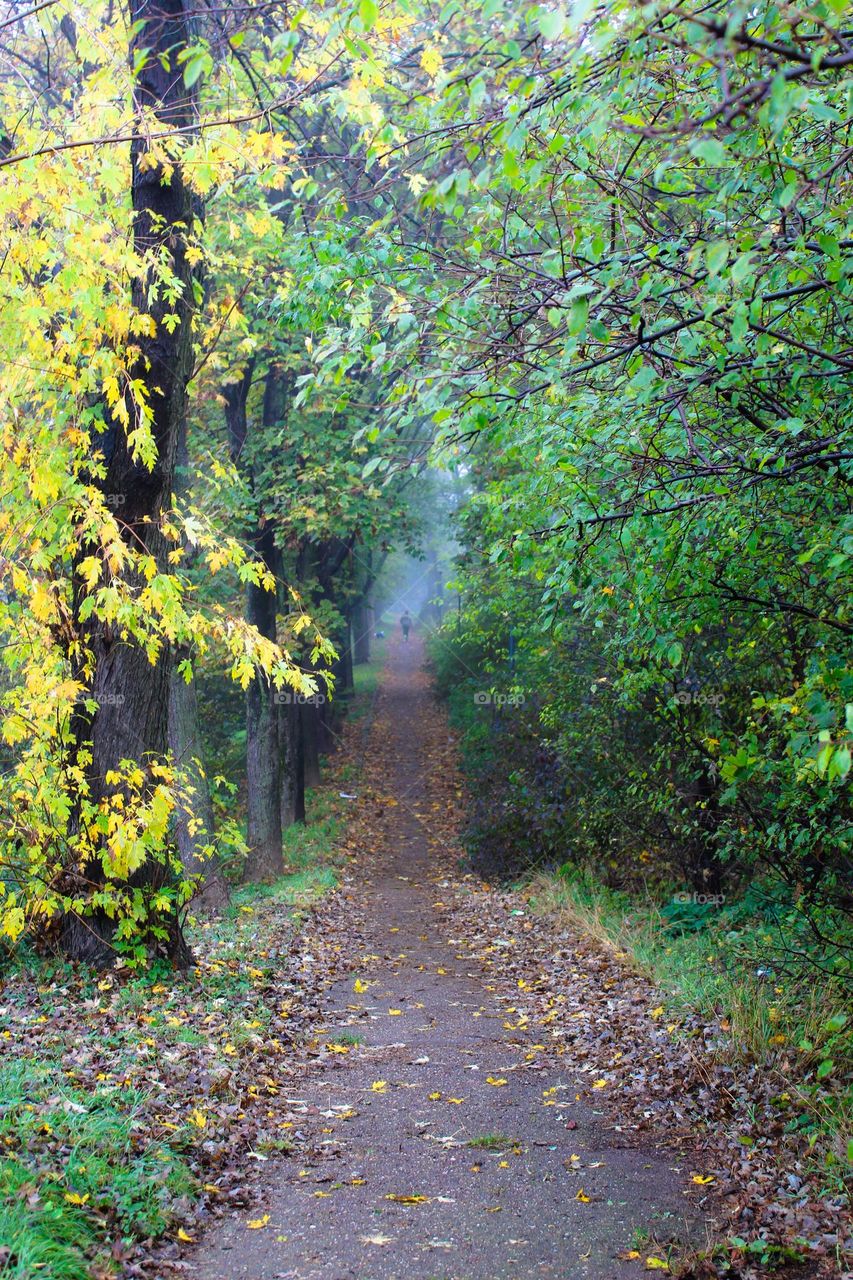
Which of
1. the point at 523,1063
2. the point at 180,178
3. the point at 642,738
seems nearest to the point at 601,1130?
the point at 523,1063

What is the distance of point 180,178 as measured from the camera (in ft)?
25.3

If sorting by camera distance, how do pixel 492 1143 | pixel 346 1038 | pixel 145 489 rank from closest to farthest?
pixel 492 1143
pixel 145 489
pixel 346 1038

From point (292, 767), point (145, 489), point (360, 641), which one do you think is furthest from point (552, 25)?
point (360, 641)

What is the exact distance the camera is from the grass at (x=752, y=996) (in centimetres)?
532

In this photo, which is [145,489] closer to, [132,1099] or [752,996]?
[132,1099]

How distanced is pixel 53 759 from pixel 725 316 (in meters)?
5.23

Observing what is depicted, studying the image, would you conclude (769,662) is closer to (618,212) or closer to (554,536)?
(554,536)

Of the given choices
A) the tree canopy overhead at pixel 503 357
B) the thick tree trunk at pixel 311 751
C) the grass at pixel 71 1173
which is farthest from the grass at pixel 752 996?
the thick tree trunk at pixel 311 751

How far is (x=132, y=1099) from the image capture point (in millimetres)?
5211

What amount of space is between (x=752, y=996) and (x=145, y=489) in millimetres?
5583

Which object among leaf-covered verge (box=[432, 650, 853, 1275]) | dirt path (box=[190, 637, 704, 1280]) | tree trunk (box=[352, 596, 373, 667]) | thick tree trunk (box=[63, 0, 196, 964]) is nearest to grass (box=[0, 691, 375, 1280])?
dirt path (box=[190, 637, 704, 1280])

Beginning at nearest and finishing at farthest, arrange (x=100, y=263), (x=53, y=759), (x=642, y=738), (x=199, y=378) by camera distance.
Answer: (x=100, y=263), (x=53, y=759), (x=642, y=738), (x=199, y=378)

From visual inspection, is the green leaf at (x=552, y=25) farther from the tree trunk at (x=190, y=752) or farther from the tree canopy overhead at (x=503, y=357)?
the tree trunk at (x=190, y=752)

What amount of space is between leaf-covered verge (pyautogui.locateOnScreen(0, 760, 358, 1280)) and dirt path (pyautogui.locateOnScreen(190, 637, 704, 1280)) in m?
0.25
